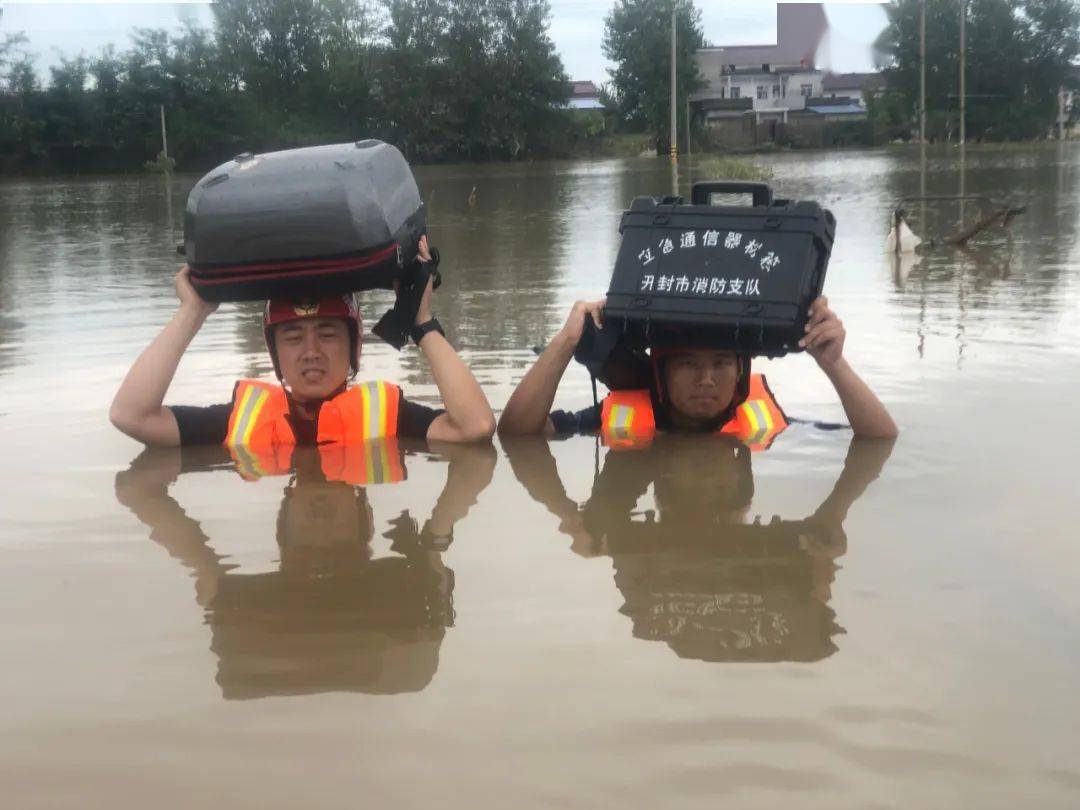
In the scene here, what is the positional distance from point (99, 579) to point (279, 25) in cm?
6925

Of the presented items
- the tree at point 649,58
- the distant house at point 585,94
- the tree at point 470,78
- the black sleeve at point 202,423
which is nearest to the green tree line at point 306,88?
the tree at point 470,78

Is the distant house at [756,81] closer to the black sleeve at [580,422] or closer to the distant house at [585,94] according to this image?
the distant house at [585,94]

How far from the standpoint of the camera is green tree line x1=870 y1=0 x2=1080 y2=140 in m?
73.6

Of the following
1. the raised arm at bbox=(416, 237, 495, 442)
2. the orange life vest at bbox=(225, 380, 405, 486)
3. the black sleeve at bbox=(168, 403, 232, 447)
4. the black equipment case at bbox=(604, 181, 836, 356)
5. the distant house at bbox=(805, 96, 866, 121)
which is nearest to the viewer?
the black equipment case at bbox=(604, 181, 836, 356)

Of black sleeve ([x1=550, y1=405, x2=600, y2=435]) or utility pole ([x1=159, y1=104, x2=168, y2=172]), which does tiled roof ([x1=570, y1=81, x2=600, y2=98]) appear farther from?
black sleeve ([x1=550, y1=405, x2=600, y2=435])

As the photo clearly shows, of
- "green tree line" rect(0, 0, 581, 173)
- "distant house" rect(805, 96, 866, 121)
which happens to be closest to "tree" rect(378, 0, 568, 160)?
"green tree line" rect(0, 0, 581, 173)

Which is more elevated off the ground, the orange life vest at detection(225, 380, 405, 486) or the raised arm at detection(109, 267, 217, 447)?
the raised arm at detection(109, 267, 217, 447)

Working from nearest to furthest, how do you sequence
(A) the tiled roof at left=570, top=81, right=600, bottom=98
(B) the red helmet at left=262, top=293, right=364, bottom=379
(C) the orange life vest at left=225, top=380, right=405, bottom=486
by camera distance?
(B) the red helmet at left=262, top=293, right=364, bottom=379
(C) the orange life vest at left=225, top=380, right=405, bottom=486
(A) the tiled roof at left=570, top=81, right=600, bottom=98

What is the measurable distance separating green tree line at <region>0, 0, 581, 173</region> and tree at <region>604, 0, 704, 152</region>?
21.1ft

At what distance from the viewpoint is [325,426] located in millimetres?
5410

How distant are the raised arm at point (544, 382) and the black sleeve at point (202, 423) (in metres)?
1.10

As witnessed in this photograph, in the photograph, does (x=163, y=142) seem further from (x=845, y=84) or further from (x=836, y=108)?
(x=845, y=84)

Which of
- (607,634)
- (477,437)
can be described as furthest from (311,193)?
(607,634)

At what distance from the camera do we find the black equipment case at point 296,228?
4828mm
